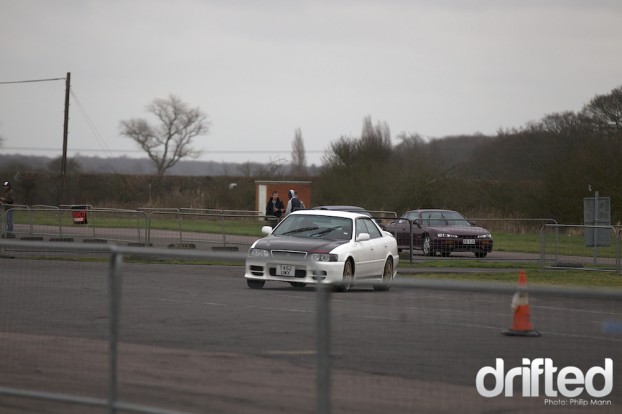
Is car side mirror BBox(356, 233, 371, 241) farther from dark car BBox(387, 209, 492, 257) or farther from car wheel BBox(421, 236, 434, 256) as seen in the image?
car wheel BBox(421, 236, 434, 256)

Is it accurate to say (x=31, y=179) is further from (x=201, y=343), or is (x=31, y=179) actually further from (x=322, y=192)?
(x=201, y=343)

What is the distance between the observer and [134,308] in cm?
725

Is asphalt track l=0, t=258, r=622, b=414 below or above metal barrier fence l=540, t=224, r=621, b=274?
below

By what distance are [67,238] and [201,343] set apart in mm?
28464

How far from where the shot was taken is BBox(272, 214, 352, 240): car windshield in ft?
64.8

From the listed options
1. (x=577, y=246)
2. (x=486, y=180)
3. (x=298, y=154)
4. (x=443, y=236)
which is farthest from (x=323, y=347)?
(x=298, y=154)

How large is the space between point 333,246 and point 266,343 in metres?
12.4

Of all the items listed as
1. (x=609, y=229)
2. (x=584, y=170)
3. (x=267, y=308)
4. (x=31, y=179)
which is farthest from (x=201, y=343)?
(x=31, y=179)

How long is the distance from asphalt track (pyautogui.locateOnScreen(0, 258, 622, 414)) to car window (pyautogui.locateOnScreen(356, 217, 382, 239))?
39.7ft

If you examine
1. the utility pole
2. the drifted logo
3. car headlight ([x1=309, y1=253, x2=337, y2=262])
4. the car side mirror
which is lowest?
the drifted logo

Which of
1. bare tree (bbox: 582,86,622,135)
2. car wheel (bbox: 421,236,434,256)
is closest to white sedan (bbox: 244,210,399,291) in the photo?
car wheel (bbox: 421,236,434,256)

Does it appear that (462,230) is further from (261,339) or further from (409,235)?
(261,339)

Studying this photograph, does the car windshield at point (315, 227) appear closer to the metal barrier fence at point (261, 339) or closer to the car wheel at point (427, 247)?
the metal barrier fence at point (261, 339)

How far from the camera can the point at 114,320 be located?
7.12 m
